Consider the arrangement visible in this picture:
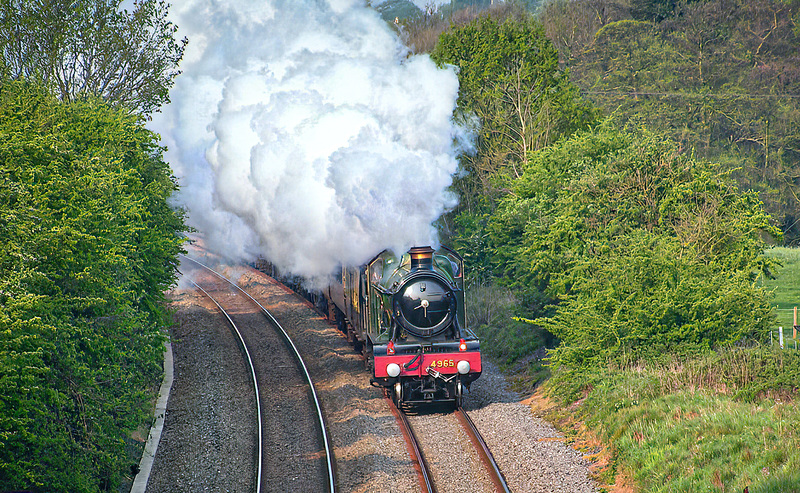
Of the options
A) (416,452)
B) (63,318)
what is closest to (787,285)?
(416,452)

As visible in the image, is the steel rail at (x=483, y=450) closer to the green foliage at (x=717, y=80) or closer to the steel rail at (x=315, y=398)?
the steel rail at (x=315, y=398)

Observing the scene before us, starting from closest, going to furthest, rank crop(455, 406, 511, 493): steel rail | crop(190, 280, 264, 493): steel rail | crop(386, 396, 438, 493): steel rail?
1. crop(455, 406, 511, 493): steel rail
2. crop(386, 396, 438, 493): steel rail
3. crop(190, 280, 264, 493): steel rail

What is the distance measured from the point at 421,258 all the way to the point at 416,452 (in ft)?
13.3

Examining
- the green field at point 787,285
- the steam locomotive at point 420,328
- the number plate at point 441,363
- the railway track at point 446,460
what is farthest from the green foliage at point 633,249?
the green field at point 787,285

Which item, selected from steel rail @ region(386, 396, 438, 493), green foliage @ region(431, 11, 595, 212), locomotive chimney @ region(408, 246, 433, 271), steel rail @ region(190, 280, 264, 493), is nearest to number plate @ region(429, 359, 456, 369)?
steel rail @ region(386, 396, 438, 493)

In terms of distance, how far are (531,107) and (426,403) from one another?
18131 millimetres

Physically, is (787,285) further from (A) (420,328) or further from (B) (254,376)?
(B) (254,376)

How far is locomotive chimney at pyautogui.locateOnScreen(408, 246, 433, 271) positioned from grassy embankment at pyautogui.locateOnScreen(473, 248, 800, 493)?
4393 mm

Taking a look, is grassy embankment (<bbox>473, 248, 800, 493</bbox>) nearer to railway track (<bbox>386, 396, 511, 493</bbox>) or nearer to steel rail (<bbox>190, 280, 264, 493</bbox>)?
railway track (<bbox>386, 396, 511, 493</bbox>)

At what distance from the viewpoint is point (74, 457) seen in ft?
36.3

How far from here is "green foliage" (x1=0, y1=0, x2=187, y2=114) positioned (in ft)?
92.6

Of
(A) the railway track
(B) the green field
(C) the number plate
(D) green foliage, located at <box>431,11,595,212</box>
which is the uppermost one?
(D) green foliage, located at <box>431,11,595,212</box>

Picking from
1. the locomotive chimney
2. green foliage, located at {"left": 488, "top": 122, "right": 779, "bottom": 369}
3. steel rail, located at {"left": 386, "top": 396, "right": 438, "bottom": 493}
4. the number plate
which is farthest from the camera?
green foliage, located at {"left": 488, "top": 122, "right": 779, "bottom": 369}

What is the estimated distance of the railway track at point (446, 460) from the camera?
11930mm
